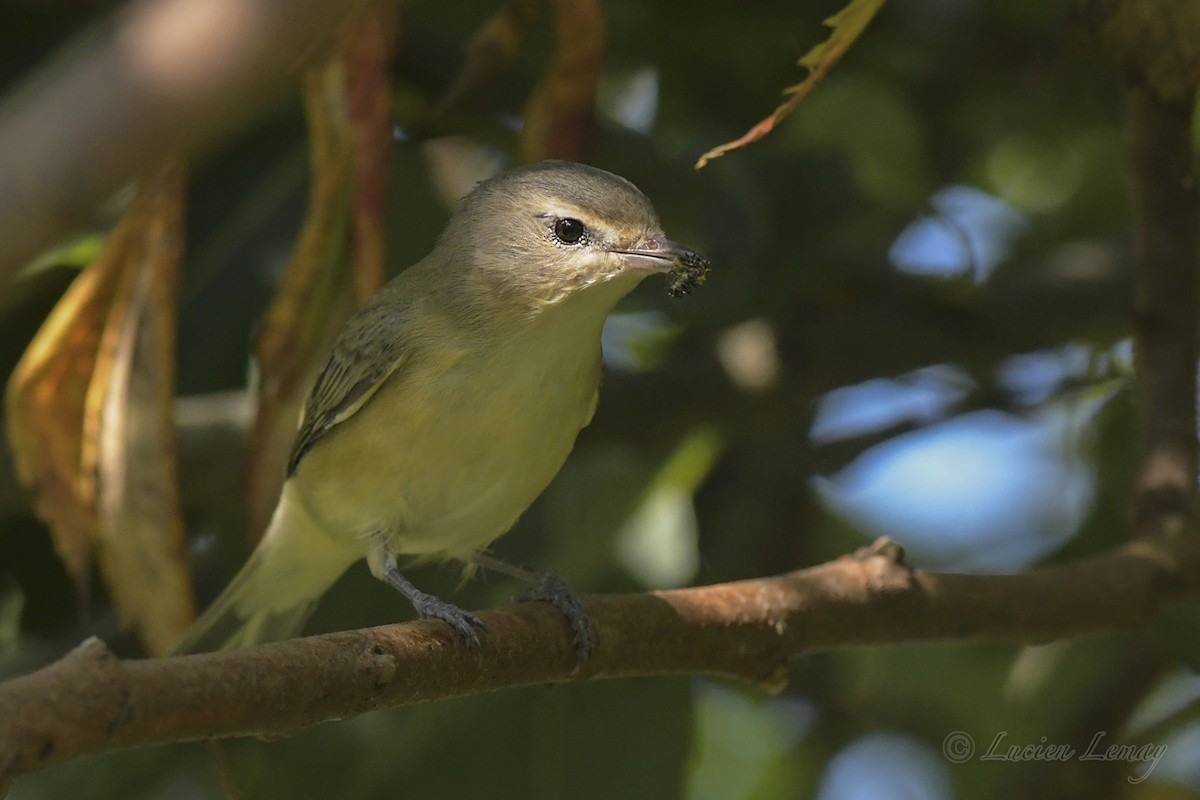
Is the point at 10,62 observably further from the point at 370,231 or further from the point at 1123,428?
the point at 1123,428

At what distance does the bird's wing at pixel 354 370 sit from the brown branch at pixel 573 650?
0.81 meters

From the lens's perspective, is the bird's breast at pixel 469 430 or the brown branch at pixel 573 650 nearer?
the brown branch at pixel 573 650

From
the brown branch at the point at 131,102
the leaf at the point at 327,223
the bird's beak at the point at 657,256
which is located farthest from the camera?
the leaf at the point at 327,223

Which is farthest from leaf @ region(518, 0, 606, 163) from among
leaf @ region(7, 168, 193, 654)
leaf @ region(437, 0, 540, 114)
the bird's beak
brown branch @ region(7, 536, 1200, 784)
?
brown branch @ region(7, 536, 1200, 784)

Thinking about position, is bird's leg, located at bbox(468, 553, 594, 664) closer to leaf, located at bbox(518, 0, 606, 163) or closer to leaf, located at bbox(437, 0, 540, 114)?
leaf, located at bbox(518, 0, 606, 163)

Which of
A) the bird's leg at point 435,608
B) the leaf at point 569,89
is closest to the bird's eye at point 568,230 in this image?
the leaf at point 569,89

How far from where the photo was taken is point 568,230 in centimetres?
332

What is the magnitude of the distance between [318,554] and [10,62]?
1749 millimetres

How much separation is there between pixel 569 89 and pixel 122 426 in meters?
1.34

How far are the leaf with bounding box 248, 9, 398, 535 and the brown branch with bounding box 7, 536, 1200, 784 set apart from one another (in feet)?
3.08

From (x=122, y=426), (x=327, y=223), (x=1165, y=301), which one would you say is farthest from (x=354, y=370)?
(x=1165, y=301)

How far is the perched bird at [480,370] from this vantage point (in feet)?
10.6

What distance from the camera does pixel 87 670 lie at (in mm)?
1737

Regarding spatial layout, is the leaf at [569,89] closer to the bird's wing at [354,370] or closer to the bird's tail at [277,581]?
the bird's wing at [354,370]
